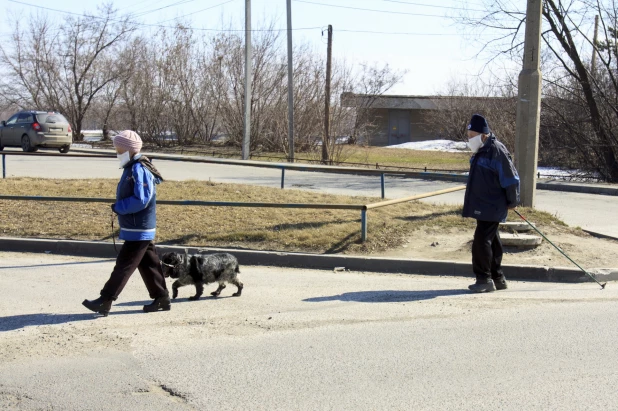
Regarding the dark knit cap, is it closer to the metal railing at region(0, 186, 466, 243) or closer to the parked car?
the metal railing at region(0, 186, 466, 243)

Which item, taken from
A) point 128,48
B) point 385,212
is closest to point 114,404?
point 385,212

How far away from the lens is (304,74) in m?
35.0

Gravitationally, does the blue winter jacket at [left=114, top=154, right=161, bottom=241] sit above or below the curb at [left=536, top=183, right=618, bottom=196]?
above

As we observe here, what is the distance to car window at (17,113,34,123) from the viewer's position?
1060 inches

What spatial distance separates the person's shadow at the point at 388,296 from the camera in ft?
24.0

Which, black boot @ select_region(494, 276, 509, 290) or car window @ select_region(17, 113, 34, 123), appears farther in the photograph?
car window @ select_region(17, 113, 34, 123)

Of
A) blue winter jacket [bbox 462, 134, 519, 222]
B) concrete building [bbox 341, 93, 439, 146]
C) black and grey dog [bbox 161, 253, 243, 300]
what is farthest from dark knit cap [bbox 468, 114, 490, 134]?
concrete building [bbox 341, 93, 439, 146]

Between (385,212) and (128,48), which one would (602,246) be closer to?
(385,212)

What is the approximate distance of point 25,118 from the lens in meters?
27.2

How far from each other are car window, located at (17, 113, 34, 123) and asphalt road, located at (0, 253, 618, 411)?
67.0ft

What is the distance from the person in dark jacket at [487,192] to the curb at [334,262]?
1122 millimetres

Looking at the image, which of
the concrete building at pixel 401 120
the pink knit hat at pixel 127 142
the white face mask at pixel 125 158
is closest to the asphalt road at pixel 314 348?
the white face mask at pixel 125 158

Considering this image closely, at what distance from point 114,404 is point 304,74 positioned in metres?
31.5

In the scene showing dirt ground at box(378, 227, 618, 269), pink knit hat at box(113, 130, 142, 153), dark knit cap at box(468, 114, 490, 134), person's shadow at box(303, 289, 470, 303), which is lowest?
person's shadow at box(303, 289, 470, 303)
